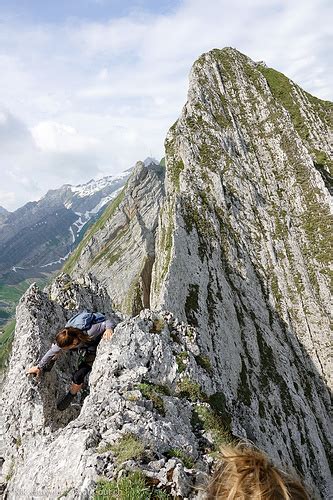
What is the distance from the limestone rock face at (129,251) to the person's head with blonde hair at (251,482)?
6968 cm

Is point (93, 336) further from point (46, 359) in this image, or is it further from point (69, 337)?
point (46, 359)

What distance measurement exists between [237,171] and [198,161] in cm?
850

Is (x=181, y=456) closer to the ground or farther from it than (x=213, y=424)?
closer to the ground

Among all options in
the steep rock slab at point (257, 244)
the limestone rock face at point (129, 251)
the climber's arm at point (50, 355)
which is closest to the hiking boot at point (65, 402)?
the climber's arm at point (50, 355)

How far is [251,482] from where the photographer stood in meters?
5.19

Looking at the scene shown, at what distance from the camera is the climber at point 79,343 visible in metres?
16.3

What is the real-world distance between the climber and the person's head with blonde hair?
1162cm

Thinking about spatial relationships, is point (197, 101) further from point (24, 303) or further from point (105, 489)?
point (105, 489)

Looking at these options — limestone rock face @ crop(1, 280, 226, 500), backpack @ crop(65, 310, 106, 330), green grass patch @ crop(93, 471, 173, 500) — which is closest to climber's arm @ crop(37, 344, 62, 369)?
backpack @ crop(65, 310, 106, 330)

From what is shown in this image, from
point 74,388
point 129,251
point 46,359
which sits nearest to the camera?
point 46,359

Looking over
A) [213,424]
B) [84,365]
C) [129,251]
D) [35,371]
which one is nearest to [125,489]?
[213,424]

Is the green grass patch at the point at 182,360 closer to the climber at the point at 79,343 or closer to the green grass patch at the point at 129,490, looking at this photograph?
the climber at the point at 79,343

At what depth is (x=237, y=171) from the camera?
76938 mm

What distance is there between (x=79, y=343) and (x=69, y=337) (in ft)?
2.39
